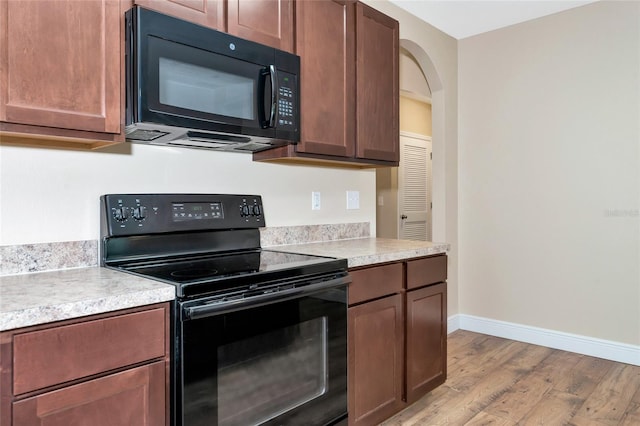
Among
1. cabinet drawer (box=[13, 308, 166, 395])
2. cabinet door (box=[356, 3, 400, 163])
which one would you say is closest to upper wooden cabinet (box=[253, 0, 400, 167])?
cabinet door (box=[356, 3, 400, 163])

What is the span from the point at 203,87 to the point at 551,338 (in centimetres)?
323

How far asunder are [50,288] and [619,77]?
3621mm

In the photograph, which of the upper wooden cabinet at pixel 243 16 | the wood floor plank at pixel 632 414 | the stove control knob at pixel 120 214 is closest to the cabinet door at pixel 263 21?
the upper wooden cabinet at pixel 243 16

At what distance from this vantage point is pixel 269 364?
157 centimetres

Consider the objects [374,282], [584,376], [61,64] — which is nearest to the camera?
[61,64]

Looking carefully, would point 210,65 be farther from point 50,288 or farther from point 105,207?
point 50,288

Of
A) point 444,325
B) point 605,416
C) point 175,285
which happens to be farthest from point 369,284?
point 605,416

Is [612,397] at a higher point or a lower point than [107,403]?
lower

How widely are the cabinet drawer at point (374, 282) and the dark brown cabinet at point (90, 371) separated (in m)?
0.89

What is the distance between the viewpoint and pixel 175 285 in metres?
1.30

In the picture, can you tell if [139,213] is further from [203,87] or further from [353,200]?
[353,200]

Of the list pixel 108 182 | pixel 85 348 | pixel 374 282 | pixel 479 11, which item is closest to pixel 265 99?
pixel 108 182

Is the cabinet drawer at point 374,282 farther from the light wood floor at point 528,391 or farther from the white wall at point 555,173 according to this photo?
the white wall at point 555,173

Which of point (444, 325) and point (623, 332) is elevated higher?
point (444, 325)
